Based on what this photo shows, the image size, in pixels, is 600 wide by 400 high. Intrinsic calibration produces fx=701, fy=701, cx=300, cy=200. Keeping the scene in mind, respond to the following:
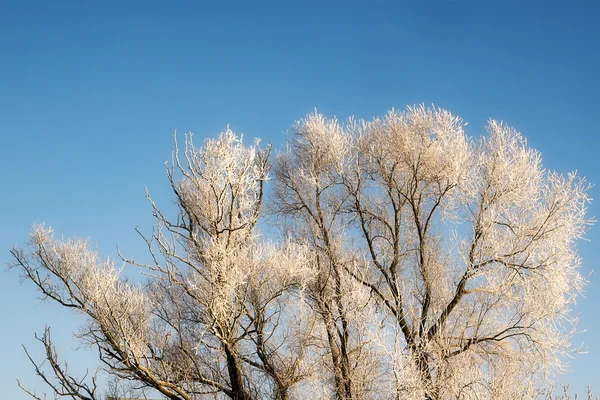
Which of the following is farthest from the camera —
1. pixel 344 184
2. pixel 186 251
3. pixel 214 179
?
pixel 344 184

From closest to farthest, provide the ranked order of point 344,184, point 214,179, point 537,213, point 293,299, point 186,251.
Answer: point 214,179
point 186,251
point 293,299
point 537,213
point 344,184

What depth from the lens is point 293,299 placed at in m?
14.8

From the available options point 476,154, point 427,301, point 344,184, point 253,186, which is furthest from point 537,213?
point 253,186

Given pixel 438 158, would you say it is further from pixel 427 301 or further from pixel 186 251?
pixel 186 251

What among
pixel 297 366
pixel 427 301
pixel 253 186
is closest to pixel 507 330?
pixel 427 301

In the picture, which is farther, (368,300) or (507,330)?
(507,330)

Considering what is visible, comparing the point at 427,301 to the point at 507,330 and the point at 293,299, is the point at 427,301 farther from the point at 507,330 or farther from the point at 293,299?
the point at 293,299

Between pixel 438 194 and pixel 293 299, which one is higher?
pixel 438 194

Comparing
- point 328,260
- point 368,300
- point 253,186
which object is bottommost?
point 368,300

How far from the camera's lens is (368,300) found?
45.8 feet

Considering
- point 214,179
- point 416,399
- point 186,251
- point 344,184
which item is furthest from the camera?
point 344,184

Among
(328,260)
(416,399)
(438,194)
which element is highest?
(438,194)

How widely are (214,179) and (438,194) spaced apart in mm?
6613

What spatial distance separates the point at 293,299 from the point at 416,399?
440cm
